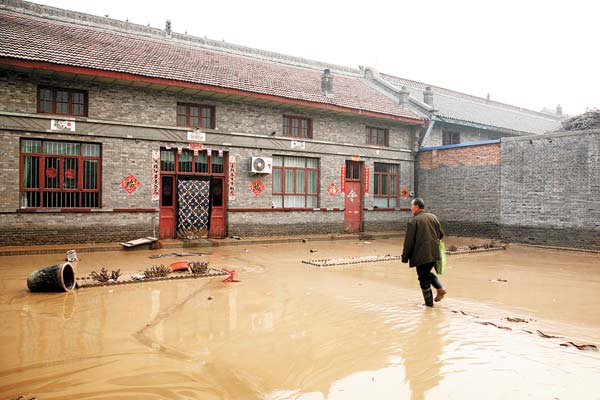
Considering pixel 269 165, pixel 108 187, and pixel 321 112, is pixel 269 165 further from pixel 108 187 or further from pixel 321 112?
pixel 108 187

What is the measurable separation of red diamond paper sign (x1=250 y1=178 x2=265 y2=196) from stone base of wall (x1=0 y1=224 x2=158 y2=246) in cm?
367

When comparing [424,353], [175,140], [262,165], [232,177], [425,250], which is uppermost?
[175,140]

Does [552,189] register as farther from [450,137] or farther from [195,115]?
[195,115]

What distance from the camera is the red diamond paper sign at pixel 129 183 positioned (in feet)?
44.3

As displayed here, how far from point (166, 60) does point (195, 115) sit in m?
2.09

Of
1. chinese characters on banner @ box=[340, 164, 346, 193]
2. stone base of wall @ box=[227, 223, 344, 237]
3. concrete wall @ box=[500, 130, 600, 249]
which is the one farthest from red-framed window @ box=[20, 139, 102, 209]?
concrete wall @ box=[500, 130, 600, 249]

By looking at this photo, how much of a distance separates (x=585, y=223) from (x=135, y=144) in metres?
13.7

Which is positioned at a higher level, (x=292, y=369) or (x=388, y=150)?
(x=388, y=150)

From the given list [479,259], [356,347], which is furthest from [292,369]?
[479,259]

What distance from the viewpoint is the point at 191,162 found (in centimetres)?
1471

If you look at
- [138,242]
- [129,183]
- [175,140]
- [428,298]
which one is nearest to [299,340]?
[428,298]

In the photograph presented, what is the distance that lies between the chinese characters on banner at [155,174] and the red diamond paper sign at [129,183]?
0.51m

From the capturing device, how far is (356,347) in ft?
15.6

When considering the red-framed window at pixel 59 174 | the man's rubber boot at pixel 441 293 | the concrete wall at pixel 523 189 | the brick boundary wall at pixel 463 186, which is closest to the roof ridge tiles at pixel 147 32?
the red-framed window at pixel 59 174
